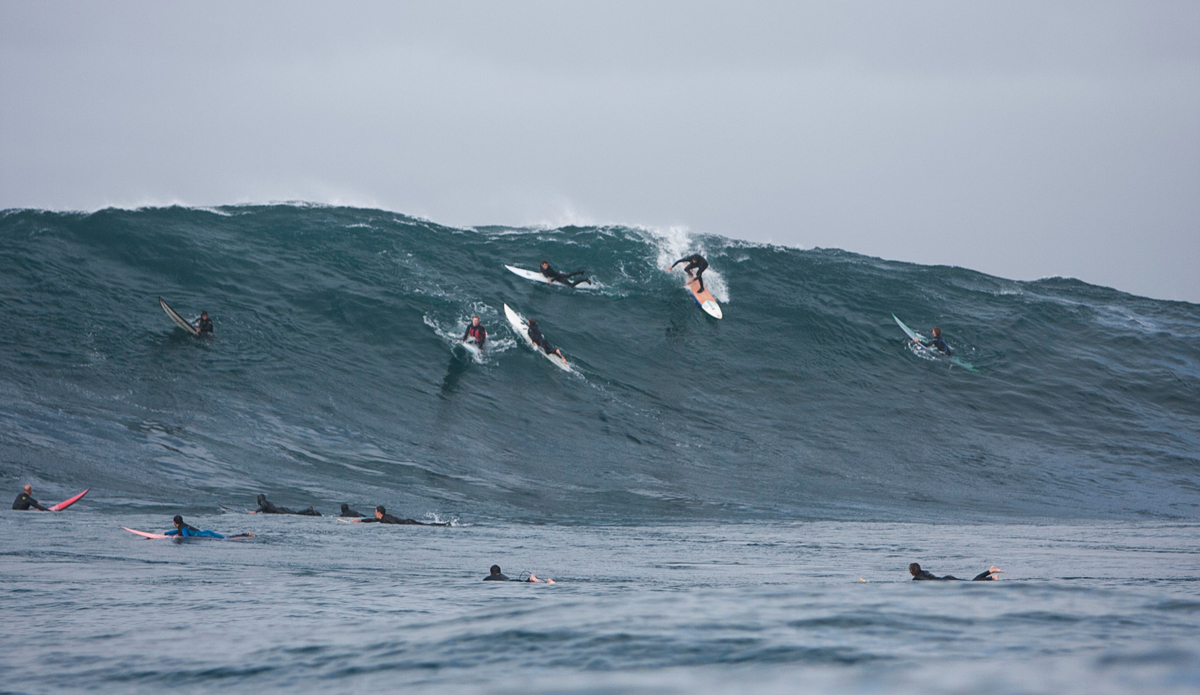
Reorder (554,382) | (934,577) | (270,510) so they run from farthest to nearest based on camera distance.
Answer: (554,382) < (270,510) < (934,577)

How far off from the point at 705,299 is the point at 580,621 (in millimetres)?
20457

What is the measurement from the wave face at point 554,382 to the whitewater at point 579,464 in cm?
11

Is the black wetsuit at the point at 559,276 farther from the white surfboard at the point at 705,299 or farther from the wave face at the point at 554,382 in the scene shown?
the white surfboard at the point at 705,299

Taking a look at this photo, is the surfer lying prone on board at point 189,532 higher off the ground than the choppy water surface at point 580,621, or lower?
lower

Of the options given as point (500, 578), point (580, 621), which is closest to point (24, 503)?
point (500, 578)

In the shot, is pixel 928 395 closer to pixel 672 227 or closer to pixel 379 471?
pixel 672 227

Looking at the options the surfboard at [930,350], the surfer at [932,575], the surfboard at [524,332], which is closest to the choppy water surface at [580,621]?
the surfer at [932,575]

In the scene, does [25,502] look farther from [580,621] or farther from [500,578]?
[580,621]

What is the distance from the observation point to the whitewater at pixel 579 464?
4.30 metres

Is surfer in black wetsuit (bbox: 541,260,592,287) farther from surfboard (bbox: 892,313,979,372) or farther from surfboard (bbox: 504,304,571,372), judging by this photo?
surfboard (bbox: 892,313,979,372)

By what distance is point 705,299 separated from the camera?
24.9 m

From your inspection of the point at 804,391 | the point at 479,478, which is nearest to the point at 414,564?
the point at 479,478

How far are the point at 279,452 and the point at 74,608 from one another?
31.0 feet

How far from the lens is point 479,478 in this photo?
1552 cm
